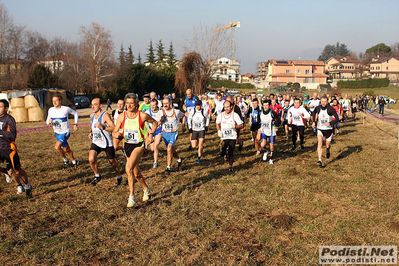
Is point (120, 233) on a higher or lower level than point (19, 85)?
lower

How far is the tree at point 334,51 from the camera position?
18000cm

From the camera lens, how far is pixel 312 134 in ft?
57.8

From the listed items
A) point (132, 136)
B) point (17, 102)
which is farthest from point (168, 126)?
point (17, 102)

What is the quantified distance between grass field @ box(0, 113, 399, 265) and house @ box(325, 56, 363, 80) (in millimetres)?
111014

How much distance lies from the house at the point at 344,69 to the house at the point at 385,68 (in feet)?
14.9

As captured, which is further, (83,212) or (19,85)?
(19,85)

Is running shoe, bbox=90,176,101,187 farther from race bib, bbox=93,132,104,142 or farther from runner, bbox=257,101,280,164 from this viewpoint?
runner, bbox=257,101,280,164

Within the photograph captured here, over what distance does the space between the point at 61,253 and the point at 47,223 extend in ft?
4.56

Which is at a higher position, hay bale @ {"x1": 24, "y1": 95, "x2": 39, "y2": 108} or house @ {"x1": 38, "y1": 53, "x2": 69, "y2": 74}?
house @ {"x1": 38, "y1": 53, "x2": 69, "y2": 74}

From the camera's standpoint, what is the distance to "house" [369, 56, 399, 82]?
106050mm

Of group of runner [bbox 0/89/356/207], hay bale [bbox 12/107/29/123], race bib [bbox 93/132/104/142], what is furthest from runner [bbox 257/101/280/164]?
hay bale [bbox 12/107/29/123]

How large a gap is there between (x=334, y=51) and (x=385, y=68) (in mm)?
77224

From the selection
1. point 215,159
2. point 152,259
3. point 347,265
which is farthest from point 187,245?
point 215,159

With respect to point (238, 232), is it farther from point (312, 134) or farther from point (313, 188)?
point (312, 134)
